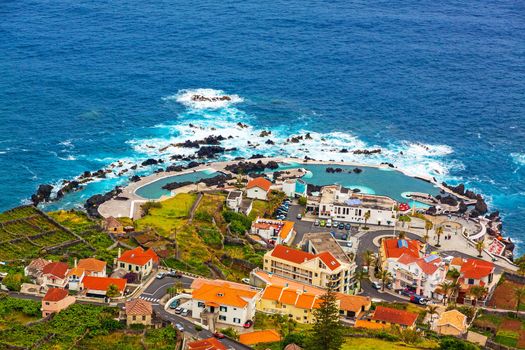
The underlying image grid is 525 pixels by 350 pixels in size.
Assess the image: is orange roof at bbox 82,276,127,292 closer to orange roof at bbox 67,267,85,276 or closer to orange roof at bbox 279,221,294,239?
orange roof at bbox 67,267,85,276

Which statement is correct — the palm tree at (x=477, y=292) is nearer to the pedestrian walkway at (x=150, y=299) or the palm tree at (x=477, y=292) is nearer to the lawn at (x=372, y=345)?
the lawn at (x=372, y=345)

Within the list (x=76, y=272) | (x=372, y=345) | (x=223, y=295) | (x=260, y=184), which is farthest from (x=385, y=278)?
(x=76, y=272)

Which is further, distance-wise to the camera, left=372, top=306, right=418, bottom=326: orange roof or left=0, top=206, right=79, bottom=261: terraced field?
left=0, top=206, right=79, bottom=261: terraced field

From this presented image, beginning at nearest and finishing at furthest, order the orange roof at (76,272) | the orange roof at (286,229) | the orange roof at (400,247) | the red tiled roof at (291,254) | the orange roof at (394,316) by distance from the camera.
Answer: the orange roof at (394,316) → the orange roof at (76,272) → the red tiled roof at (291,254) → the orange roof at (400,247) → the orange roof at (286,229)

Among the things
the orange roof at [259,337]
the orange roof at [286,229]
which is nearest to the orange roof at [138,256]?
the orange roof at [286,229]

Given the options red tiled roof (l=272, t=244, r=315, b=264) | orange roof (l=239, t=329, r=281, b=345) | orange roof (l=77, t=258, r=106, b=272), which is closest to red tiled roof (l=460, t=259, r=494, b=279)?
red tiled roof (l=272, t=244, r=315, b=264)

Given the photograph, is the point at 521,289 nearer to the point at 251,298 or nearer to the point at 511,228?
the point at 511,228
